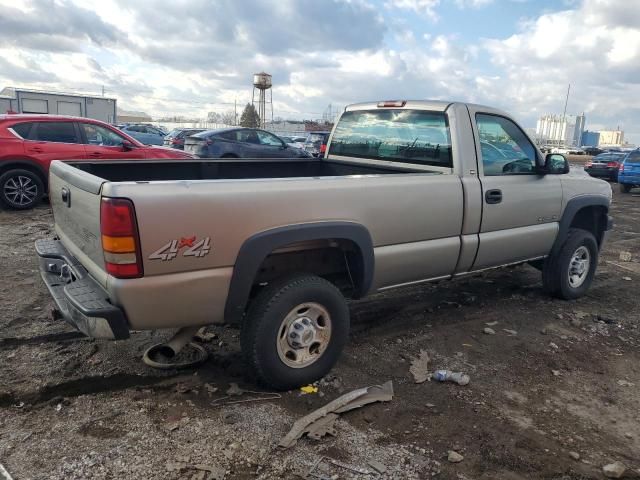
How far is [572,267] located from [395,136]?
8.12 ft

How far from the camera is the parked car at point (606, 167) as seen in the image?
21778 millimetres

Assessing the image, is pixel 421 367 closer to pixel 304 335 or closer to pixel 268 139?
pixel 304 335

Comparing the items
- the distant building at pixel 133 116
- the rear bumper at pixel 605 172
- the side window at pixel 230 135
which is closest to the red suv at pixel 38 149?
the side window at pixel 230 135

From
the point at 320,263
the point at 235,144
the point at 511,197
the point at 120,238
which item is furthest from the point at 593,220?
the point at 235,144

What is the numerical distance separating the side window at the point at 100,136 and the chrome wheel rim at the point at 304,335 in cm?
761

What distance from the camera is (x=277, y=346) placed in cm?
338

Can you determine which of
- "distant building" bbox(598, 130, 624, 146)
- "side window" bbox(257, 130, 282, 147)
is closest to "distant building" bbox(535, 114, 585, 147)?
"distant building" bbox(598, 130, 624, 146)

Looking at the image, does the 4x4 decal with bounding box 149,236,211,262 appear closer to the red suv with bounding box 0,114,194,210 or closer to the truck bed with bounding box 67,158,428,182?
the truck bed with bounding box 67,158,428,182

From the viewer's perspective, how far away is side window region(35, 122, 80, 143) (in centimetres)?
928

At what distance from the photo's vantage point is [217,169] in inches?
203

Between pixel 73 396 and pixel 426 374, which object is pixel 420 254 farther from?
pixel 73 396

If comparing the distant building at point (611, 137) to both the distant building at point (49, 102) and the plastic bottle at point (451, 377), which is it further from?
the plastic bottle at point (451, 377)

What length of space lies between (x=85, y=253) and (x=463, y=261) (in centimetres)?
288

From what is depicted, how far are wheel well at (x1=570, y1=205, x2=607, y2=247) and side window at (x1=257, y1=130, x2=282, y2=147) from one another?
12.3 metres
